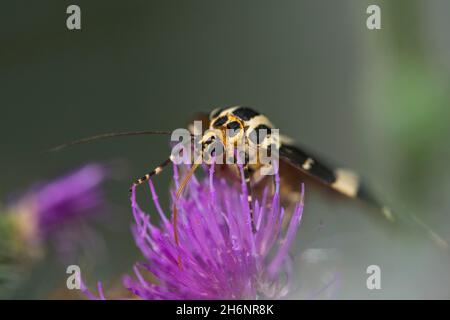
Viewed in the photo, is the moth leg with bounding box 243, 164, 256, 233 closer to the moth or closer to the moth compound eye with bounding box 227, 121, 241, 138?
the moth

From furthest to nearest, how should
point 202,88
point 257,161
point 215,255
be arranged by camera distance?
point 202,88, point 257,161, point 215,255

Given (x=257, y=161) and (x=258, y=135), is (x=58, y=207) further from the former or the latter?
(x=258, y=135)

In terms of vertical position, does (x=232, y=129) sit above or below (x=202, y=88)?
above

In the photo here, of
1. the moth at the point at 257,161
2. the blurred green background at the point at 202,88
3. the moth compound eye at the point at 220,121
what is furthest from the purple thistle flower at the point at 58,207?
the moth compound eye at the point at 220,121

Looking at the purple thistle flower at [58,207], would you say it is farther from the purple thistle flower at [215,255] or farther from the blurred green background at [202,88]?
the purple thistle flower at [215,255]

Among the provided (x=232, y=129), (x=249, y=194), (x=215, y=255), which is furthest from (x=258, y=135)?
(x=215, y=255)

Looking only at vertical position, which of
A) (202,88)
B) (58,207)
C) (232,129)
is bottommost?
(58,207)
